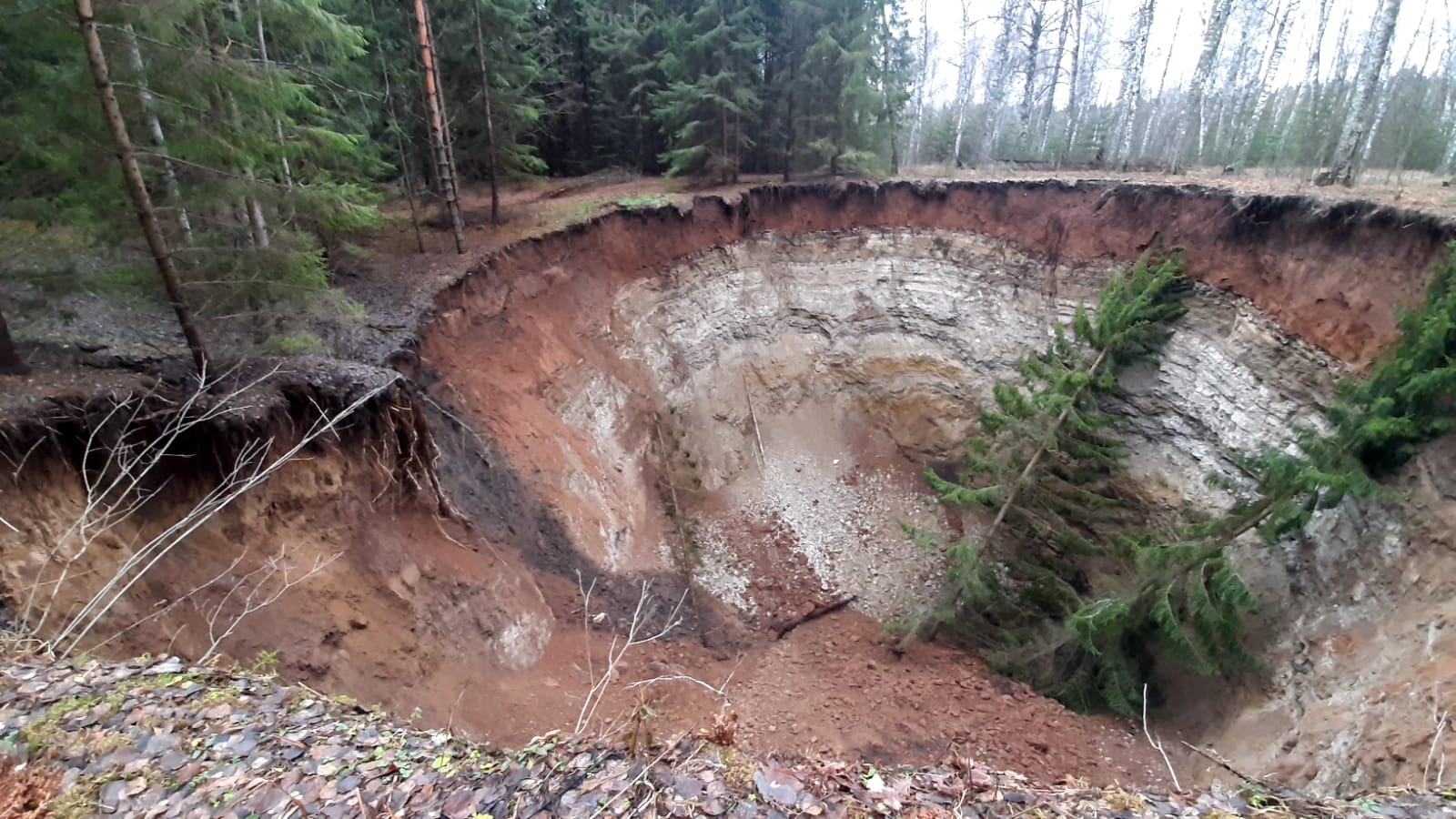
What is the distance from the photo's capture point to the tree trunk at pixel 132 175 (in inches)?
253

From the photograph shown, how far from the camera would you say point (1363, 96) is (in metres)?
13.9

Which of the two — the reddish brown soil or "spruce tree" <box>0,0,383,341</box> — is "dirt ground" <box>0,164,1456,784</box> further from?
the reddish brown soil

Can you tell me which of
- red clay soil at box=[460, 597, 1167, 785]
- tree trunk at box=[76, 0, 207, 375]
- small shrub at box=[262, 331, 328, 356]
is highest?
tree trunk at box=[76, 0, 207, 375]

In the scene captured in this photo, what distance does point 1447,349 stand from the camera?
816 cm

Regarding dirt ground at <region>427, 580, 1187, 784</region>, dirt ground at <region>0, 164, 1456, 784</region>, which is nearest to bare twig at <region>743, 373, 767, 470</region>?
dirt ground at <region>0, 164, 1456, 784</region>

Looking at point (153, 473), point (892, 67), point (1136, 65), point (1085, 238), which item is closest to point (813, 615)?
→ point (153, 473)

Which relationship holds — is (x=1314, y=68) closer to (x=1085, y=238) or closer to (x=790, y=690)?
(x=1085, y=238)

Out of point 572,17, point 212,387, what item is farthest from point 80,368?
point 572,17

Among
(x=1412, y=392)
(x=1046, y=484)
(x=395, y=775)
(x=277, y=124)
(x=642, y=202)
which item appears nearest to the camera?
(x=395, y=775)

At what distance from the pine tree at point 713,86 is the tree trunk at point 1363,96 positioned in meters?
14.5

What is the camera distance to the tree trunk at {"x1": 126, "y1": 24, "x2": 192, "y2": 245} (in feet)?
23.0

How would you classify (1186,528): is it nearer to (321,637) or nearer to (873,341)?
(873,341)

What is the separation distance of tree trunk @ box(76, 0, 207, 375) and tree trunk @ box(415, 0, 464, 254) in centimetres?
761

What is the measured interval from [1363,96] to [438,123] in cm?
2055
